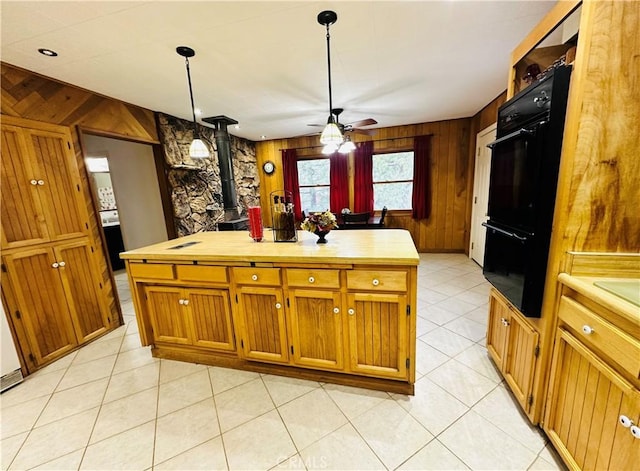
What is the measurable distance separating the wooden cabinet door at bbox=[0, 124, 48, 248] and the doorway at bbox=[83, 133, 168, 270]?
62.7 inches

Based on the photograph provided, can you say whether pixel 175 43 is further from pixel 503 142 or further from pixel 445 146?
pixel 445 146

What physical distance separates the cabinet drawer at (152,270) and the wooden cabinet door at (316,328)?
101cm

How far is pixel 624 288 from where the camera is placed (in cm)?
99

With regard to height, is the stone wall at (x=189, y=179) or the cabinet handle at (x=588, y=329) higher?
the stone wall at (x=189, y=179)

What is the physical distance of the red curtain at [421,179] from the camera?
4762 millimetres

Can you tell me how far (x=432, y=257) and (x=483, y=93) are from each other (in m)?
2.75

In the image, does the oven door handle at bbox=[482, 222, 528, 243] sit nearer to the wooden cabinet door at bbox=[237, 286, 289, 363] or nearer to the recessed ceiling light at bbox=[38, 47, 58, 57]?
the wooden cabinet door at bbox=[237, 286, 289, 363]

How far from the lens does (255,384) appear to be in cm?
185

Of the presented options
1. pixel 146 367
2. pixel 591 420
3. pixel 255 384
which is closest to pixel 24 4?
pixel 146 367

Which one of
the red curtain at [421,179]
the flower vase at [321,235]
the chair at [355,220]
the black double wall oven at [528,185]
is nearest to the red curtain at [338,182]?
the chair at [355,220]

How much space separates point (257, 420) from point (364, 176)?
444cm

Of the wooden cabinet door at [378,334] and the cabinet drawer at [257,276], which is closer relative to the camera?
the wooden cabinet door at [378,334]

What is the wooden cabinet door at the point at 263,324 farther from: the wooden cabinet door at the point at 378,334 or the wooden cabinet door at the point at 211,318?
the wooden cabinet door at the point at 378,334

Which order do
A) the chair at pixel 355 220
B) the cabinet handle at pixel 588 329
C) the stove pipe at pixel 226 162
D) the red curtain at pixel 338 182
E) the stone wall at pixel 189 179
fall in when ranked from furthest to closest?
the red curtain at pixel 338 182
the chair at pixel 355 220
the stove pipe at pixel 226 162
the stone wall at pixel 189 179
the cabinet handle at pixel 588 329
